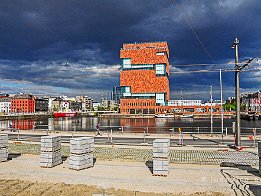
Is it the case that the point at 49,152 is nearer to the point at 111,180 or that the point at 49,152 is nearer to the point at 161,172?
the point at 111,180

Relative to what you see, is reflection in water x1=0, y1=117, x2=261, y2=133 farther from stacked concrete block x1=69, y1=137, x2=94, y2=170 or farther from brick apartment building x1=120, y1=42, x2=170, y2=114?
brick apartment building x1=120, y1=42, x2=170, y2=114

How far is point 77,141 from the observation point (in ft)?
49.9

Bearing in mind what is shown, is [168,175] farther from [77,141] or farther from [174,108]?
[174,108]

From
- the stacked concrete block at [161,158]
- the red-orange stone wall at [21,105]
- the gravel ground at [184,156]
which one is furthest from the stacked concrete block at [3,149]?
the red-orange stone wall at [21,105]

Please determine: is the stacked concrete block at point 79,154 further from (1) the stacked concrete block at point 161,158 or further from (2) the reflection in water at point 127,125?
(2) the reflection in water at point 127,125

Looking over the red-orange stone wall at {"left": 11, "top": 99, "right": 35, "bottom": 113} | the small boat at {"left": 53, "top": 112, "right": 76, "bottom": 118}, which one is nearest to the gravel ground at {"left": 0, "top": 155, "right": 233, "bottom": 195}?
the small boat at {"left": 53, "top": 112, "right": 76, "bottom": 118}

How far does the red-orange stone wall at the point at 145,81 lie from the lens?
17212 centimetres

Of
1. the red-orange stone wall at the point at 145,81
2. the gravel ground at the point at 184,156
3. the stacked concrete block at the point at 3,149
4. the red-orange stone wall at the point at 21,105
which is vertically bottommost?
the gravel ground at the point at 184,156

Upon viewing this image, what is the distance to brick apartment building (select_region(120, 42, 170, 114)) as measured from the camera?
565 ft

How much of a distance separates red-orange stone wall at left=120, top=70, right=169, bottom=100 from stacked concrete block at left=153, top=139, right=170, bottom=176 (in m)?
159

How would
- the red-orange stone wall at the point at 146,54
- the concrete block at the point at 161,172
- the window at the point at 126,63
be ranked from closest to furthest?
the concrete block at the point at 161,172 → the red-orange stone wall at the point at 146,54 → the window at the point at 126,63

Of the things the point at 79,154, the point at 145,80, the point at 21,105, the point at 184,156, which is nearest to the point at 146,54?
the point at 145,80

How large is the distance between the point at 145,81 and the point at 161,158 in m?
160

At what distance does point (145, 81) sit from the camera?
172875 millimetres
